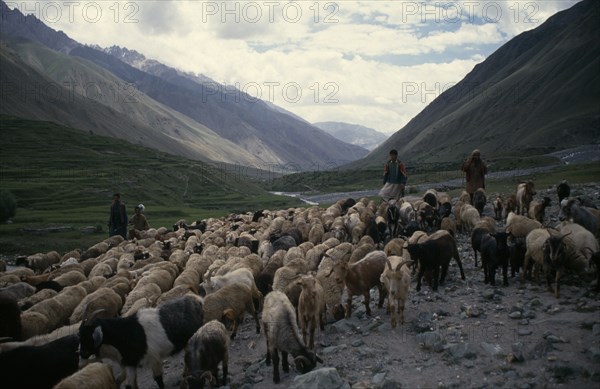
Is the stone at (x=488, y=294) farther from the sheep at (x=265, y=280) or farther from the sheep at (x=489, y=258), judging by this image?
the sheep at (x=265, y=280)

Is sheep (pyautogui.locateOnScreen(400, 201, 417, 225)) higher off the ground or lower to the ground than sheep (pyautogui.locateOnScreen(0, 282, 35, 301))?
higher

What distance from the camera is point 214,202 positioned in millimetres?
69562

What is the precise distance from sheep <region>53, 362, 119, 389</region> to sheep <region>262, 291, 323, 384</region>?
2.92 meters

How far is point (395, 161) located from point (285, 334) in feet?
36.2

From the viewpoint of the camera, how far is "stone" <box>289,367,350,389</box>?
24.1 feet

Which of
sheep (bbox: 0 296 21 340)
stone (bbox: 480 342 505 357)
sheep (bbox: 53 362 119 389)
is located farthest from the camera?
sheep (bbox: 0 296 21 340)

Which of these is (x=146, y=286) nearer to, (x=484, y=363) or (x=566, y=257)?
(x=484, y=363)

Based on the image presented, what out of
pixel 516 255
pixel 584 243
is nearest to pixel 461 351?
pixel 516 255

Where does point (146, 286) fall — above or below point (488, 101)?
below

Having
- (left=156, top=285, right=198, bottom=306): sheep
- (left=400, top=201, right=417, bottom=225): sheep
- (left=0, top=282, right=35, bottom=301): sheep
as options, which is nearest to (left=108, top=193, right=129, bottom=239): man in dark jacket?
(left=0, top=282, right=35, bottom=301): sheep

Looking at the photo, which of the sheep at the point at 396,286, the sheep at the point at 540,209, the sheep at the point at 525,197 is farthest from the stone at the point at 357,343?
the sheep at the point at 525,197

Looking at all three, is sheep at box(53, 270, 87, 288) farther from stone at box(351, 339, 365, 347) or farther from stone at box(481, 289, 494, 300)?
stone at box(481, 289, 494, 300)

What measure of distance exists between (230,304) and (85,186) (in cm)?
5851

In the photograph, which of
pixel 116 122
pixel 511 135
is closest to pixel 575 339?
pixel 511 135
